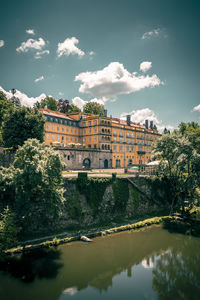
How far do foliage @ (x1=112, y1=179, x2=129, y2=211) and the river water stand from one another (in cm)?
626

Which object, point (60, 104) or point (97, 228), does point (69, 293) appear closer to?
point (97, 228)

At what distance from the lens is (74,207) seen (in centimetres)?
2425

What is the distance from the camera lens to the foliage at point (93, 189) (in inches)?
996

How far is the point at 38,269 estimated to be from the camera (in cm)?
1622

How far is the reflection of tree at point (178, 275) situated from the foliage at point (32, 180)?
32.6ft

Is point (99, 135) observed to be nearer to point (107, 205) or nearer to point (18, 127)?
point (18, 127)

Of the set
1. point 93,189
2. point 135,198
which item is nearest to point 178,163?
point 135,198

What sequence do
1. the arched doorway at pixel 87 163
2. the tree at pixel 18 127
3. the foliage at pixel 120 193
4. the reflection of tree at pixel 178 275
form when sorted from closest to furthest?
the reflection of tree at pixel 178 275 < the foliage at pixel 120 193 < the tree at pixel 18 127 < the arched doorway at pixel 87 163

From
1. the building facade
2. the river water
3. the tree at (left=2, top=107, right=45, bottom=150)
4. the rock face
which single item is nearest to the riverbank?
the river water

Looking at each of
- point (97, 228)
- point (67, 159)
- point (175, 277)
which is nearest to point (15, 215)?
point (97, 228)

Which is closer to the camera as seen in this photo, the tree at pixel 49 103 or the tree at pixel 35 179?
the tree at pixel 35 179

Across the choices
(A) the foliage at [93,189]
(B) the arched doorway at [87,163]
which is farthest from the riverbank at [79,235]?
(B) the arched doorway at [87,163]

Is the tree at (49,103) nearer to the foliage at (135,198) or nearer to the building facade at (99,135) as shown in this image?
the building facade at (99,135)

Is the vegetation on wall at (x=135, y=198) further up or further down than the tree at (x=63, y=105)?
further down
